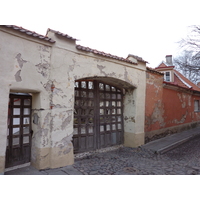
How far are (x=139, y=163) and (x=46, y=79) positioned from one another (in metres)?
3.51

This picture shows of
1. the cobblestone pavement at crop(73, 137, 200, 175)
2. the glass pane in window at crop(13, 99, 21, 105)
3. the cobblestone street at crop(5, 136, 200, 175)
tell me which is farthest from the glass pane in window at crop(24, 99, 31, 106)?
the cobblestone pavement at crop(73, 137, 200, 175)

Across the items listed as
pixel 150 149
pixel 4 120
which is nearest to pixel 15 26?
pixel 4 120

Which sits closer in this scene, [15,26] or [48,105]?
[15,26]

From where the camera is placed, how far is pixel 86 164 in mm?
4629

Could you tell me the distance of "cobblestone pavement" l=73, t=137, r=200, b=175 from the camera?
4.23m

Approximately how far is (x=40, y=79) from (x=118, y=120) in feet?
12.0

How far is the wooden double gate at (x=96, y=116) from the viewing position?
17.6 feet

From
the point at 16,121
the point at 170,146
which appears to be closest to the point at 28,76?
the point at 16,121

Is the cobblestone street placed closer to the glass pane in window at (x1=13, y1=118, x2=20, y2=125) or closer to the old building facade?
the glass pane in window at (x1=13, y1=118, x2=20, y2=125)

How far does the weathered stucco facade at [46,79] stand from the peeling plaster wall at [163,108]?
297cm

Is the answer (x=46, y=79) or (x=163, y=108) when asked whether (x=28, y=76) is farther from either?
(x=163, y=108)

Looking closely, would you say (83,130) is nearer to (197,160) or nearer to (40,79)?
(40,79)

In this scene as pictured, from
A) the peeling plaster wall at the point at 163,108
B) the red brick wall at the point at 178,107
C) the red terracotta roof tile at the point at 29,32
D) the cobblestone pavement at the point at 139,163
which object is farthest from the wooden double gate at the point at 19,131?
the red brick wall at the point at 178,107

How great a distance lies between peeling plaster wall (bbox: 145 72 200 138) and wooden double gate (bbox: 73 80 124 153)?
1380 millimetres
